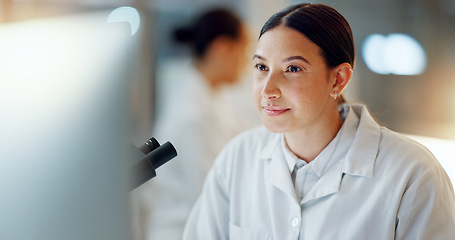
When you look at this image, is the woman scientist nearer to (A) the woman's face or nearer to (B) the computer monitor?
(A) the woman's face

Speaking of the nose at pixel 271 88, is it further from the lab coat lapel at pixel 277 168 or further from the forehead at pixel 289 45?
the lab coat lapel at pixel 277 168

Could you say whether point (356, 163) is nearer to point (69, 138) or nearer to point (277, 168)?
point (277, 168)

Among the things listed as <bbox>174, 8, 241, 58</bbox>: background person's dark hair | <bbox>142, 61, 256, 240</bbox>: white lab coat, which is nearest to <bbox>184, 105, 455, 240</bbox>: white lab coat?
<bbox>142, 61, 256, 240</bbox>: white lab coat

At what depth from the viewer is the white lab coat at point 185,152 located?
6.03ft

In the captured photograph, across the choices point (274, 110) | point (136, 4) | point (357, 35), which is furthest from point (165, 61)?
point (274, 110)

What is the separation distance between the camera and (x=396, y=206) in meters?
0.87

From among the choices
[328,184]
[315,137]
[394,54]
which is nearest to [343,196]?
[328,184]

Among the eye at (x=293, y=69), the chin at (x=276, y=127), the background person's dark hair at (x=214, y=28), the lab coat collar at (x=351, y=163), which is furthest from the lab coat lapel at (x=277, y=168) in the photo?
the background person's dark hair at (x=214, y=28)

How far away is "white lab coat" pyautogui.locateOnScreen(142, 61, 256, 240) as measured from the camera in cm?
184

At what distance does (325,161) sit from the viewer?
38.8 inches

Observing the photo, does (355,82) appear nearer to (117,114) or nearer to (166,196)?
(166,196)

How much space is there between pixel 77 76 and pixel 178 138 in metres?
1.49

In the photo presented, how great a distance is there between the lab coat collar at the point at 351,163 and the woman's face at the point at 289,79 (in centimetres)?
11

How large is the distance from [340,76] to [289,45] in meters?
0.13
